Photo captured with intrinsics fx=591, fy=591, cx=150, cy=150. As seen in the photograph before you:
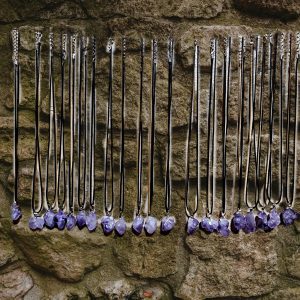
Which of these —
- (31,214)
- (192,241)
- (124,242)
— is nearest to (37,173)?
(31,214)

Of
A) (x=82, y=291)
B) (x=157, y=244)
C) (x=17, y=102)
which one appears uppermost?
(x=17, y=102)

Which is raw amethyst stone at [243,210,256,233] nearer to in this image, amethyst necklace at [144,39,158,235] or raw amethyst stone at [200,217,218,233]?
raw amethyst stone at [200,217,218,233]

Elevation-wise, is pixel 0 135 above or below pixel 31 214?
above

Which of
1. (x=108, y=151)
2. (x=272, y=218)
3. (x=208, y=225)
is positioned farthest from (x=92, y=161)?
(x=272, y=218)

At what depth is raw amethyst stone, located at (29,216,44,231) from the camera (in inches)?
47.9

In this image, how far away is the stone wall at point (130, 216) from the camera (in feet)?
3.92

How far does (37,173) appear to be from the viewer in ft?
3.97

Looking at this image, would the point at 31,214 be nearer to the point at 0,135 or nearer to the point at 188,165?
the point at 0,135

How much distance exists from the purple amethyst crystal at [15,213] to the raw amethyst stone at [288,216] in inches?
21.5

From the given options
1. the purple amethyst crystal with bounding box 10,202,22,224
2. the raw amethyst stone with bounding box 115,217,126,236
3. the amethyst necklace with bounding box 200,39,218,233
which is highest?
the amethyst necklace with bounding box 200,39,218,233

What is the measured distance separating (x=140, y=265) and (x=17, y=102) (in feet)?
1.38

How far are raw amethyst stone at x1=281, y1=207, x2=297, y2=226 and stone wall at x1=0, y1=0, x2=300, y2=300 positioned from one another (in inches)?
0.8

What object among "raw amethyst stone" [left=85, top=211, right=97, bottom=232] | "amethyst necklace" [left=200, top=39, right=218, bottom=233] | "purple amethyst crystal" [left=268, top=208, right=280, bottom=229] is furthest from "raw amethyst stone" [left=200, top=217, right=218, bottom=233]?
"raw amethyst stone" [left=85, top=211, right=97, bottom=232]

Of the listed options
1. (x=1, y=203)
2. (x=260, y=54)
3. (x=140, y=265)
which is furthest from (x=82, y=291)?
(x=260, y=54)
